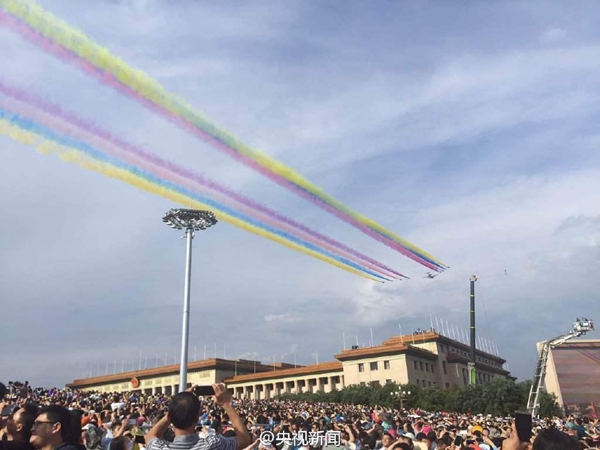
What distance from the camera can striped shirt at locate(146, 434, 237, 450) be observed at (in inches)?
142

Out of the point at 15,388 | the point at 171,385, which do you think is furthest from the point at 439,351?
the point at 15,388

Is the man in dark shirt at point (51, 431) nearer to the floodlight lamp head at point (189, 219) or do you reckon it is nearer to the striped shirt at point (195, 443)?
the striped shirt at point (195, 443)

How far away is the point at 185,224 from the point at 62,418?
147 ft

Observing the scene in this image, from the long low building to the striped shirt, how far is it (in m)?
74.7

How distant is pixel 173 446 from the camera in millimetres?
3631

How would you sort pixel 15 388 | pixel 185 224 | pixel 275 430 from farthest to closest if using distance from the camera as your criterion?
pixel 185 224
pixel 15 388
pixel 275 430

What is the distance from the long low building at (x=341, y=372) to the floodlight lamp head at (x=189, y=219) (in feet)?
128

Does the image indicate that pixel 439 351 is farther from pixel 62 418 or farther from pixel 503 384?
pixel 62 418

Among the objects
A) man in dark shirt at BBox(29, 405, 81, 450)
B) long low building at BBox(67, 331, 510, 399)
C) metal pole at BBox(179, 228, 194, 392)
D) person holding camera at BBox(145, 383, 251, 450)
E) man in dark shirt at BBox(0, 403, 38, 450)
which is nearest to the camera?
person holding camera at BBox(145, 383, 251, 450)

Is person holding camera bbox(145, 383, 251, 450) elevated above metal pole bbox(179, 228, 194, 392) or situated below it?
below

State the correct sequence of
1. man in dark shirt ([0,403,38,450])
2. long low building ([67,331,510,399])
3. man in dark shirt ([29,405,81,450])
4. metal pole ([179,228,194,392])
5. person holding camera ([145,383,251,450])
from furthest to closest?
long low building ([67,331,510,399]) < metal pole ([179,228,194,392]) < man in dark shirt ([0,403,38,450]) < man in dark shirt ([29,405,81,450]) < person holding camera ([145,383,251,450])

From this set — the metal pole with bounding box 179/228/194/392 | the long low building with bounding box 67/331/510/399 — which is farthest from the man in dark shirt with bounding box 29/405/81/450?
the long low building with bounding box 67/331/510/399

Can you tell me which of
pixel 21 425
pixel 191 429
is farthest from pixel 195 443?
pixel 21 425

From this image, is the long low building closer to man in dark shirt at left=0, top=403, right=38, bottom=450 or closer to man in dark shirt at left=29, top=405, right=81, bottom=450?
man in dark shirt at left=0, top=403, right=38, bottom=450
